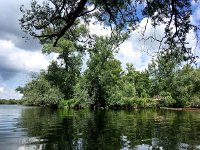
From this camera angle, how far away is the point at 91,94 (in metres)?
78.5

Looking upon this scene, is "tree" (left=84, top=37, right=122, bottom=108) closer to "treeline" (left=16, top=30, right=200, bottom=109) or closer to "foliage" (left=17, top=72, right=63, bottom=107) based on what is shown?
"treeline" (left=16, top=30, right=200, bottom=109)

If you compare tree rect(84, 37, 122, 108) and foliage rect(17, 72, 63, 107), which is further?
foliage rect(17, 72, 63, 107)

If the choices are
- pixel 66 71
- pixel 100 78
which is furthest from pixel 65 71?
pixel 100 78

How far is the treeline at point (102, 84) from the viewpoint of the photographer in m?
77.2

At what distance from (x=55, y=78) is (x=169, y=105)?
29.9 m

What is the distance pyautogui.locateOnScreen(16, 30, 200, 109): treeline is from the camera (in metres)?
77.2

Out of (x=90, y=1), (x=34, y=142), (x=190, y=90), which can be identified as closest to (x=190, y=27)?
(x=90, y=1)

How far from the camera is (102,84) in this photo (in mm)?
78000

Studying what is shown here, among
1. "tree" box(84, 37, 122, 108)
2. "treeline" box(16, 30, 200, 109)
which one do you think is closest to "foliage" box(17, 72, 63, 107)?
"treeline" box(16, 30, 200, 109)

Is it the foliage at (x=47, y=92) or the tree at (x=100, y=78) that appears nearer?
the tree at (x=100, y=78)

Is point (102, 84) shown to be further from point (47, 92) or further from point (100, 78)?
point (47, 92)

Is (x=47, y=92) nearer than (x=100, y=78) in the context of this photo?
No

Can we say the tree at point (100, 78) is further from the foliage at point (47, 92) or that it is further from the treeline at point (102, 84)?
the foliage at point (47, 92)

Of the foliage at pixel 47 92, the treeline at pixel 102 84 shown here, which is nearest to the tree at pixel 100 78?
the treeline at pixel 102 84
